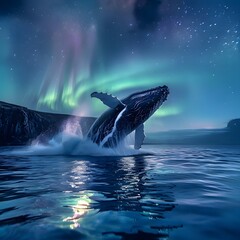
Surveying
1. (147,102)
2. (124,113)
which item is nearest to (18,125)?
(124,113)

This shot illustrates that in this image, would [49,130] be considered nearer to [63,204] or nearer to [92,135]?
[92,135]

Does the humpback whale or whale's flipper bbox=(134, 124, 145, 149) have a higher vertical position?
the humpback whale

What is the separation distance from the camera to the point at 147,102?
44.4ft

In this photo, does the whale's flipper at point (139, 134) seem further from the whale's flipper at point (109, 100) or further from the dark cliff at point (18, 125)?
the dark cliff at point (18, 125)

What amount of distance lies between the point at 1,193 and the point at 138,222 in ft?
9.88

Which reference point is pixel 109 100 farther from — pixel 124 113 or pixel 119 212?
pixel 119 212

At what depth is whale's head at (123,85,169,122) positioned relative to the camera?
13570 mm

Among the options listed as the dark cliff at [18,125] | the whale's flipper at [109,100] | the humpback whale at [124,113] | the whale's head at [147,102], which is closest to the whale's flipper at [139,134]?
the humpback whale at [124,113]

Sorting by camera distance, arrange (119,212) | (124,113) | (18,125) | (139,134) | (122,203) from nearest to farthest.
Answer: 1. (119,212)
2. (122,203)
3. (124,113)
4. (139,134)
5. (18,125)

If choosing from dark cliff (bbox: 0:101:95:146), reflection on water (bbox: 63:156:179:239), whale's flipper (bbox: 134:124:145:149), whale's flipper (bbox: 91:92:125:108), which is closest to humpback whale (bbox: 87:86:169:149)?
whale's flipper (bbox: 91:92:125:108)

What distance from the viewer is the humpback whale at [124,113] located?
44.7 ft

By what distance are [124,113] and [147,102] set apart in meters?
1.30

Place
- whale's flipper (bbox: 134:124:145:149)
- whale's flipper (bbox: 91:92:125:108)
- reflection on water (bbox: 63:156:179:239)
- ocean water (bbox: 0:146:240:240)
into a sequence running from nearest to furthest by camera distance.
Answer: ocean water (bbox: 0:146:240:240)
reflection on water (bbox: 63:156:179:239)
whale's flipper (bbox: 91:92:125:108)
whale's flipper (bbox: 134:124:145:149)

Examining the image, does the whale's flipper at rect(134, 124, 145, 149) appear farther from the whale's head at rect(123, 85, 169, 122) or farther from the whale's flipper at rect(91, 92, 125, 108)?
the whale's flipper at rect(91, 92, 125, 108)
